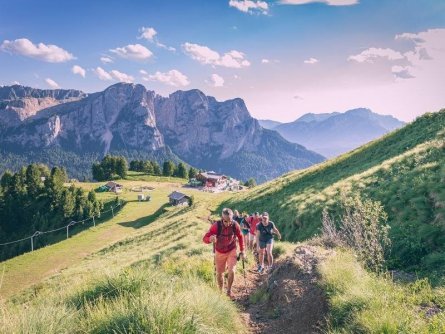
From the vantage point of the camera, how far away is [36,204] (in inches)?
3676

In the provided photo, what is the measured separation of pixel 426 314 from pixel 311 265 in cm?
359

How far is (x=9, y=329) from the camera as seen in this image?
17.3ft

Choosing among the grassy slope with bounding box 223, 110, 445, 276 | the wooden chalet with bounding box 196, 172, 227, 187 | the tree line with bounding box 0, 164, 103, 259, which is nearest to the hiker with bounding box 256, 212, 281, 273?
the grassy slope with bounding box 223, 110, 445, 276

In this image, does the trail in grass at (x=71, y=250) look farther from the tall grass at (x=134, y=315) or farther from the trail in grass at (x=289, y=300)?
the tall grass at (x=134, y=315)

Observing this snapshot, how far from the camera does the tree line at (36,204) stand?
82188 millimetres

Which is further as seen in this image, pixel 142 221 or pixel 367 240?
pixel 142 221

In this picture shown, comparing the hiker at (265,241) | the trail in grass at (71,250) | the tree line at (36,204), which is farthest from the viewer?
the tree line at (36,204)

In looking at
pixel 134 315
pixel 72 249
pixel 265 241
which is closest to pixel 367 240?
pixel 265 241

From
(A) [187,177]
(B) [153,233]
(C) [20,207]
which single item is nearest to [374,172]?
(B) [153,233]

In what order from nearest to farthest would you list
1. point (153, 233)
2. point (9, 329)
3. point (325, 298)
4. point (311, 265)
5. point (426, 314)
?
point (9, 329) < point (426, 314) < point (325, 298) < point (311, 265) < point (153, 233)

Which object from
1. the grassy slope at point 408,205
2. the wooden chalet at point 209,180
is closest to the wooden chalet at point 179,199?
the grassy slope at point 408,205

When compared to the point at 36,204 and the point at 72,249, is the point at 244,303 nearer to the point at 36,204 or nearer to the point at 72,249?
the point at 72,249

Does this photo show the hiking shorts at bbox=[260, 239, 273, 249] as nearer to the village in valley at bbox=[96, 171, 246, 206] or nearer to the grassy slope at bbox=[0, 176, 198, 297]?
the grassy slope at bbox=[0, 176, 198, 297]

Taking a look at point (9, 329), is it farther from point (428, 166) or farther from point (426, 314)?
point (428, 166)
